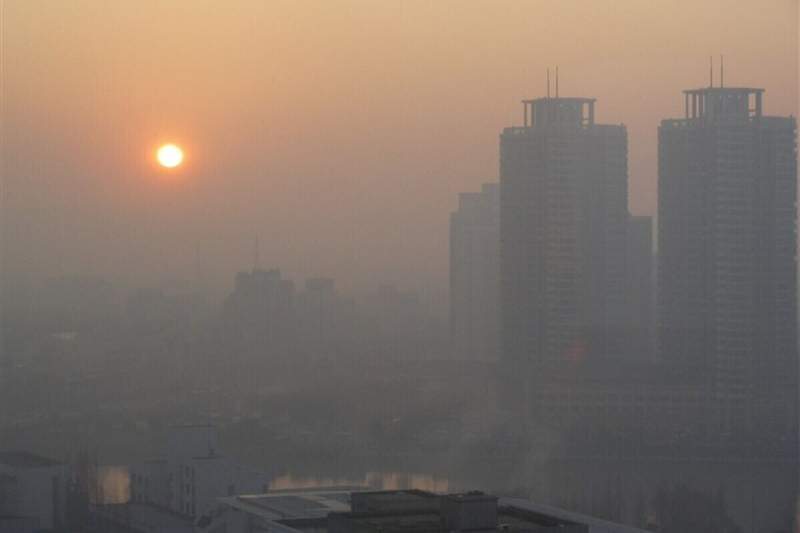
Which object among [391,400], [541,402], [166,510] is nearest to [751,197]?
[541,402]

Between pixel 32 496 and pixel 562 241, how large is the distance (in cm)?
437

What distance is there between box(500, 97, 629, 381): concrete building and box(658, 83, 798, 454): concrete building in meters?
0.29

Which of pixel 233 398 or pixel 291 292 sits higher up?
pixel 291 292

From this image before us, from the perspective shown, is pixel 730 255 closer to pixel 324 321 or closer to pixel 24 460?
pixel 324 321

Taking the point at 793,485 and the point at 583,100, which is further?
the point at 583,100

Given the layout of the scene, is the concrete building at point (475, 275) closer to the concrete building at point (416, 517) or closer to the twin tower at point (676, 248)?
the twin tower at point (676, 248)

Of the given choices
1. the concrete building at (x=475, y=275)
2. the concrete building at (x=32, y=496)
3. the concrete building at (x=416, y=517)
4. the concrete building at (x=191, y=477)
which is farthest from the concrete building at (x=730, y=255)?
the concrete building at (x=416, y=517)

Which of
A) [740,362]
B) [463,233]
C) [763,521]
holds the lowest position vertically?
[763,521]

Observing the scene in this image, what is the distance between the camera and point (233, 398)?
742 centimetres

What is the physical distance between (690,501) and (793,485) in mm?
926

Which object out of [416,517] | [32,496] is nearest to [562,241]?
[32,496]

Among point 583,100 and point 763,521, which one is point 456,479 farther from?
point 583,100

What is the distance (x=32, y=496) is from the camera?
16.1ft

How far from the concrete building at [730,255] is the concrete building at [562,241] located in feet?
0.96
